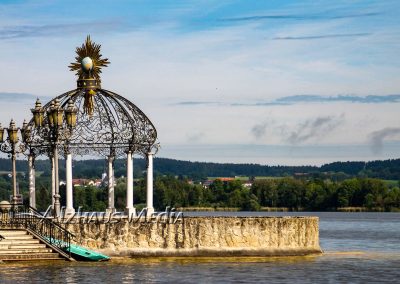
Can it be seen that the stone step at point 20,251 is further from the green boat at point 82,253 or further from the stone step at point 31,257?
the green boat at point 82,253

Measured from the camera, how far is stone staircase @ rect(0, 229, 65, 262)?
46.9 metres

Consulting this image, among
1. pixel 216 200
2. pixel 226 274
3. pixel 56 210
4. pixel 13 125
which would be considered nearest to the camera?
pixel 226 274

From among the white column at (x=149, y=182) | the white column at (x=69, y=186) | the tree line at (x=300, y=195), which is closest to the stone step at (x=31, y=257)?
the white column at (x=69, y=186)

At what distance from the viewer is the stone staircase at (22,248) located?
4694 cm

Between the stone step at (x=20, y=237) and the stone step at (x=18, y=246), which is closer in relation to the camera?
the stone step at (x=18, y=246)

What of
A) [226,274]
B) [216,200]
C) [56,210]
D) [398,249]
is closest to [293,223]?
[226,274]

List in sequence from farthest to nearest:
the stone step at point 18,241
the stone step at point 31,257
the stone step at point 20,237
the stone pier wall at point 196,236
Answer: the stone pier wall at point 196,236 < the stone step at point 20,237 < the stone step at point 18,241 < the stone step at point 31,257

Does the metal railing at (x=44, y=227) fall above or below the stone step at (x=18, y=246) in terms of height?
above

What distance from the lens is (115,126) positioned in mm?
53344

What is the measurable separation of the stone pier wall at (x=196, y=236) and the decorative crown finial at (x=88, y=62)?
7254 millimetres

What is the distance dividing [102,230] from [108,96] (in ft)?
21.7

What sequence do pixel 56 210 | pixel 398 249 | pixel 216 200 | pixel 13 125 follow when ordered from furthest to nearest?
pixel 216 200
pixel 398 249
pixel 13 125
pixel 56 210

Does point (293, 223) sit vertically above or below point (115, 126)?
below

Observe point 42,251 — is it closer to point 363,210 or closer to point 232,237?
point 232,237
